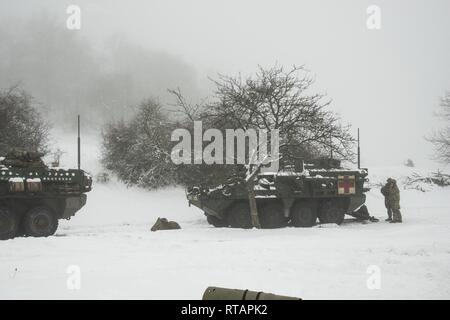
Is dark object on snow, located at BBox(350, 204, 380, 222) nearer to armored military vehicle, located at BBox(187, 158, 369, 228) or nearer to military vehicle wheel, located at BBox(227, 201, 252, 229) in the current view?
armored military vehicle, located at BBox(187, 158, 369, 228)

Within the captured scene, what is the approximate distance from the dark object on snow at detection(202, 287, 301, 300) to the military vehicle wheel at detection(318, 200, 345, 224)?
41.8 feet

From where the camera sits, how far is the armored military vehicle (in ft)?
54.2

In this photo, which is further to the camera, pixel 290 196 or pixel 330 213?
pixel 330 213

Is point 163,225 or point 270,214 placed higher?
point 270,214

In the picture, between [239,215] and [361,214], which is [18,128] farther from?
[361,214]

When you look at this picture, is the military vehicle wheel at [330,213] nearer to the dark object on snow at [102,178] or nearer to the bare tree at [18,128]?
the dark object on snow at [102,178]

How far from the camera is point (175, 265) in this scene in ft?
29.2

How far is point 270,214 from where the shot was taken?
1675 centimetres

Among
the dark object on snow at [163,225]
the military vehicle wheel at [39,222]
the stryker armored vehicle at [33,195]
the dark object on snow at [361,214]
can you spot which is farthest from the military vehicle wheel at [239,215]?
the military vehicle wheel at [39,222]

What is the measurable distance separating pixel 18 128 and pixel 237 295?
22.9 m

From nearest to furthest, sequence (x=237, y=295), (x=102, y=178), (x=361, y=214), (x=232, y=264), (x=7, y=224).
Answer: (x=237, y=295), (x=232, y=264), (x=7, y=224), (x=361, y=214), (x=102, y=178)

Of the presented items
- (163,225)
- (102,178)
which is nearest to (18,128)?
(102,178)

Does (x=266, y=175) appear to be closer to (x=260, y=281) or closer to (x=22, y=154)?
(x=22, y=154)
